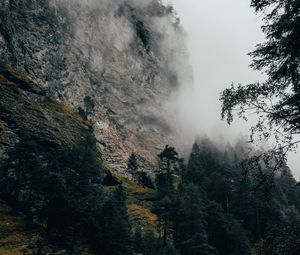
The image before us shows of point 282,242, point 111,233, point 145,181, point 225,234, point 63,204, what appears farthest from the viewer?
point 145,181

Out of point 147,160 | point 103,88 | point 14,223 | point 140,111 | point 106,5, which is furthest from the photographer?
point 106,5

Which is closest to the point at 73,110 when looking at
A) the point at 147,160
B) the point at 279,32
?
the point at 147,160

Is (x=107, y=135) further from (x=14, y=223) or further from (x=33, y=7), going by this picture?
(x=14, y=223)

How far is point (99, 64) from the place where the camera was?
167000 mm

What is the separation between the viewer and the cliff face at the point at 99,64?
131m

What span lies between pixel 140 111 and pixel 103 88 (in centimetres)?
1951

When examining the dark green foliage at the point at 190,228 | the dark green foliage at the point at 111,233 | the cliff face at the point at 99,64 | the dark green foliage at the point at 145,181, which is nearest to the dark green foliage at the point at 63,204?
the dark green foliage at the point at 111,233

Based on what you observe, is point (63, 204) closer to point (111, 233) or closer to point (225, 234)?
point (111, 233)

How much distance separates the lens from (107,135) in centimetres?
13950

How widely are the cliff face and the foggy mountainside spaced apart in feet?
1.77

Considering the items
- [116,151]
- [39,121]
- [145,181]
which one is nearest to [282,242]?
[39,121]

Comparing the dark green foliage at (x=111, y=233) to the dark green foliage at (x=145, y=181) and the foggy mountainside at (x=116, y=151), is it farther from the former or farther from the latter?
the dark green foliage at (x=145, y=181)

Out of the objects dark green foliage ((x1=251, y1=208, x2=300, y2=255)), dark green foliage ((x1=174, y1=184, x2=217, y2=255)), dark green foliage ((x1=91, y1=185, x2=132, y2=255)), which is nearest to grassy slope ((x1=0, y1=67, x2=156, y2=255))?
dark green foliage ((x1=174, y1=184, x2=217, y2=255))

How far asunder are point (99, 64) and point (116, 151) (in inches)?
1831
